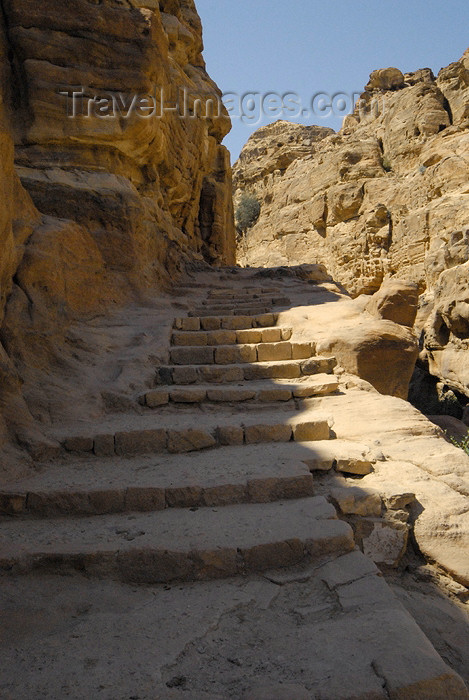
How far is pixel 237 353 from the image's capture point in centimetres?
521

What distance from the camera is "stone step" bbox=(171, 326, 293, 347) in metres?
5.62

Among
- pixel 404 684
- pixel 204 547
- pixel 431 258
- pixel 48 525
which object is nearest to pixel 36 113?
pixel 48 525

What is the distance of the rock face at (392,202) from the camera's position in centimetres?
1295

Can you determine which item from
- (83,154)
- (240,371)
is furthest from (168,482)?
(83,154)

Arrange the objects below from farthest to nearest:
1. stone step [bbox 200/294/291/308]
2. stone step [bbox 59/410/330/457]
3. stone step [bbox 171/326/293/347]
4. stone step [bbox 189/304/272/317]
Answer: stone step [bbox 200/294/291/308] < stone step [bbox 189/304/272/317] < stone step [bbox 171/326/293/347] < stone step [bbox 59/410/330/457]

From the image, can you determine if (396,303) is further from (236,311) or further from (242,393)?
(242,393)

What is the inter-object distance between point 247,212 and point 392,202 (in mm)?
11661

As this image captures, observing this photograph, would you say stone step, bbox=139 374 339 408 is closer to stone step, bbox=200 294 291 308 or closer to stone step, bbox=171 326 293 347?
stone step, bbox=171 326 293 347

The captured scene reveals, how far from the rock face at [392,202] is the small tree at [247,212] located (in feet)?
4.27

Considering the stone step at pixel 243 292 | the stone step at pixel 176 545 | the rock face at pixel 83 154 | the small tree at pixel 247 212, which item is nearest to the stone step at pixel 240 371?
the rock face at pixel 83 154

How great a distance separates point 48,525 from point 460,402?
10.7 meters

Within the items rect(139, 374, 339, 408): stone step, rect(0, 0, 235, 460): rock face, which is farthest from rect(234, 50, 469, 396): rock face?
rect(139, 374, 339, 408): stone step

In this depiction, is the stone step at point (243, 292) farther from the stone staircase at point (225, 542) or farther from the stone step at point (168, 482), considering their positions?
the stone step at point (168, 482)

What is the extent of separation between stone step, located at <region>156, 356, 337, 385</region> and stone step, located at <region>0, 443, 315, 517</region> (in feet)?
5.60
